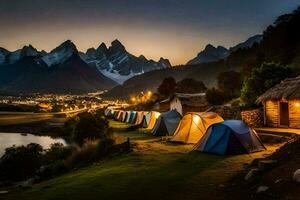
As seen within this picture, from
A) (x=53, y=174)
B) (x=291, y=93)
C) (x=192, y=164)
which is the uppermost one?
(x=291, y=93)

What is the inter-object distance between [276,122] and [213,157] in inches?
546

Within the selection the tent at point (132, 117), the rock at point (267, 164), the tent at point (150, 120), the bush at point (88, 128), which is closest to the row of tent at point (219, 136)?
the rock at point (267, 164)

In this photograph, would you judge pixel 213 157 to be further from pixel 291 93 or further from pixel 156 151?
pixel 291 93

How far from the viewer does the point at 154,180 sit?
12.6m

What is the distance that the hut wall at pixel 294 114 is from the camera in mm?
27000

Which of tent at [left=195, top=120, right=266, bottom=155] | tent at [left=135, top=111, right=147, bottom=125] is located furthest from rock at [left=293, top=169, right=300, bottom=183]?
tent at [left=135, top=111, right=147, bottom=125]

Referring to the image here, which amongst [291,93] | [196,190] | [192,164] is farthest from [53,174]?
[291,93]

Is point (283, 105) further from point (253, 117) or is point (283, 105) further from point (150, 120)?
point (150, 120)

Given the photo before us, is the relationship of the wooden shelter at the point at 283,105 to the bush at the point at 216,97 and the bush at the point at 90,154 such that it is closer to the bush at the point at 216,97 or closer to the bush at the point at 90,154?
the bush at the point at 90,154

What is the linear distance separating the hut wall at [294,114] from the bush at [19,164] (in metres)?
19.8

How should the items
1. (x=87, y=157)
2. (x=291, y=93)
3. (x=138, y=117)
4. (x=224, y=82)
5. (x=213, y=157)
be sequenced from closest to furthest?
(x=213, y=157)
(x=87, y=157)
(x=291, y=93)
(x=138, y=117)
(x=224, y=82)

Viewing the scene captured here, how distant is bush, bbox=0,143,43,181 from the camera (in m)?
25.9

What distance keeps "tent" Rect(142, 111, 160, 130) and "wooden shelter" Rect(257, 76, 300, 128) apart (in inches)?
543

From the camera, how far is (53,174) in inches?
811
